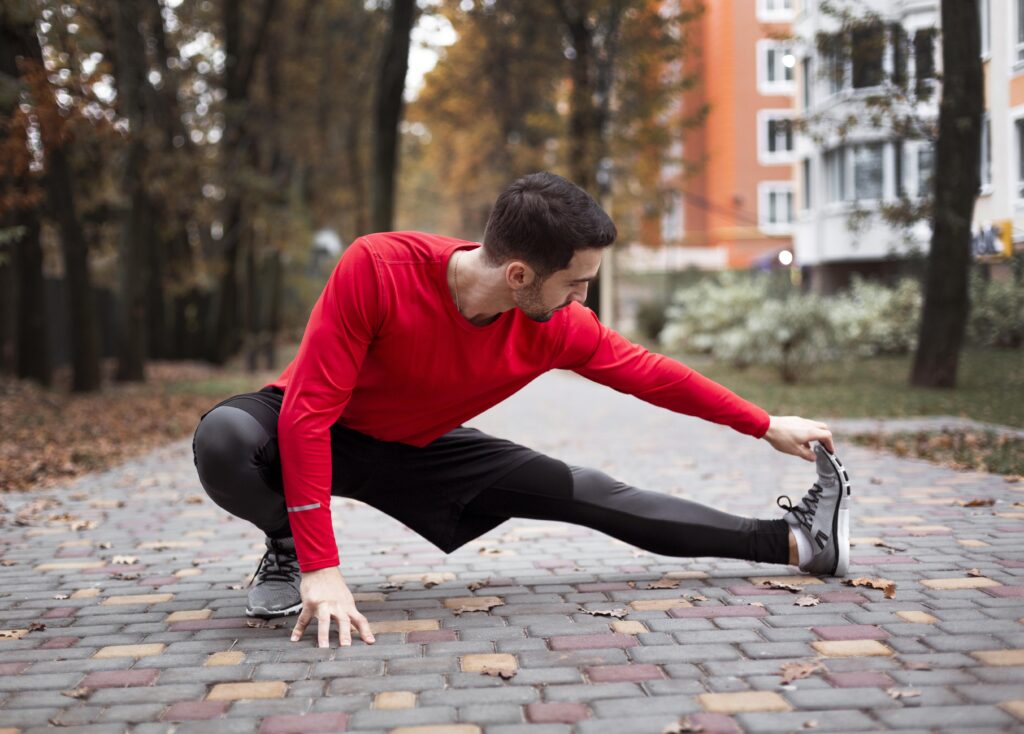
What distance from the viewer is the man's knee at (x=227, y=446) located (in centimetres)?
371

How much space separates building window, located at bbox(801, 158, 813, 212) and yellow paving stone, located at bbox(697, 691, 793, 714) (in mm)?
35278

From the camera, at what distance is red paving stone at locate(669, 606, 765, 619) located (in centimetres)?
392

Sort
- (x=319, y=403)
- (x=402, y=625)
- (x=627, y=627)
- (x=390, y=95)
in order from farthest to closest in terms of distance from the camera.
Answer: (x=390, y=95), (x=402, y=625), (x=627, y=627), (x=319, y=403)

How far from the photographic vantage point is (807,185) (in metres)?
37.2

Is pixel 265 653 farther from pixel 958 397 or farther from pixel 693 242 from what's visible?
pixel 693 242

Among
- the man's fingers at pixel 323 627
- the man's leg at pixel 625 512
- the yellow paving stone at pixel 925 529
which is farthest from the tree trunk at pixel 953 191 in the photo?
the man's fingers at pixel 323 627

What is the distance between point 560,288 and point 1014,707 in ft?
5.64

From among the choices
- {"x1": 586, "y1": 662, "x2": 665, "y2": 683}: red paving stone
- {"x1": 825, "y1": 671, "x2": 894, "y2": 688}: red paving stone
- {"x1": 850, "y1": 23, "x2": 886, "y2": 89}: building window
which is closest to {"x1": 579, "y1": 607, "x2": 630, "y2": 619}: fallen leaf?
{"x1": 586, "y1": 662, "x2": 665, "y2": 683}: red paving stone

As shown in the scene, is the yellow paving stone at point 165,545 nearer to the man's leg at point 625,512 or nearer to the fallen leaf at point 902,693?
the man's leg at point 625,512

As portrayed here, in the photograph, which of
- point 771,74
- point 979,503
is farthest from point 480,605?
point 771,74

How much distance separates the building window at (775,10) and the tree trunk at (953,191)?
3138cm

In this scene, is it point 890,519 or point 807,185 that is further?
point 807,185

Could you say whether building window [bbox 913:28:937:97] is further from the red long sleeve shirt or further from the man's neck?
the man's neck

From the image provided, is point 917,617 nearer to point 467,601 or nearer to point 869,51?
point 467,601
